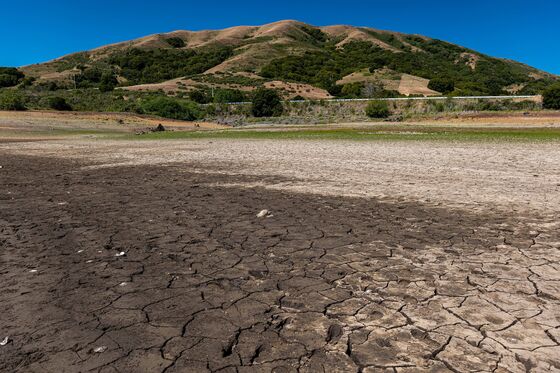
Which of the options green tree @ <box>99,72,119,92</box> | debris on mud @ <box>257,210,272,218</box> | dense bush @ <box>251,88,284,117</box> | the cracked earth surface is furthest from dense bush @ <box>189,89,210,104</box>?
the cracked earth surface

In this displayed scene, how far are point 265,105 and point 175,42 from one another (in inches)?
4014

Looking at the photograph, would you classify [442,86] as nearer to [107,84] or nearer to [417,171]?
[107,84]

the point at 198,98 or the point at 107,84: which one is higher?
the point at 107,84

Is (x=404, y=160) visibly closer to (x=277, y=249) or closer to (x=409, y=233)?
(x=409, y=233)

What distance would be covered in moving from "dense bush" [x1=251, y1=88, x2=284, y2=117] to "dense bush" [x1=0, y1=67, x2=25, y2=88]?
57606mm

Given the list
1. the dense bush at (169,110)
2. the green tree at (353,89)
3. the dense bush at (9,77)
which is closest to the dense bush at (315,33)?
the green tree at (353,89)

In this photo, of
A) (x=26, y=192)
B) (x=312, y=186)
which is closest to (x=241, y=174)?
(x=312, y=186)

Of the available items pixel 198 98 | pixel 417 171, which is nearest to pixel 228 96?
pixel 198 98

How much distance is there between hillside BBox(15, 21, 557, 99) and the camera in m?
91.4

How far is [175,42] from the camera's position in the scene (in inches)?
6166

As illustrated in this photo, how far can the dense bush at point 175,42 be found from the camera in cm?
15538

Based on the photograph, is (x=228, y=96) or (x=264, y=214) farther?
(x=228, y=96)

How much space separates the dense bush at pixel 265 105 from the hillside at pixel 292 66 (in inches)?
572

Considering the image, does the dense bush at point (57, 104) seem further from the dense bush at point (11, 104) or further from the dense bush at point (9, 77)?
the dense bush at point (9, 77)
